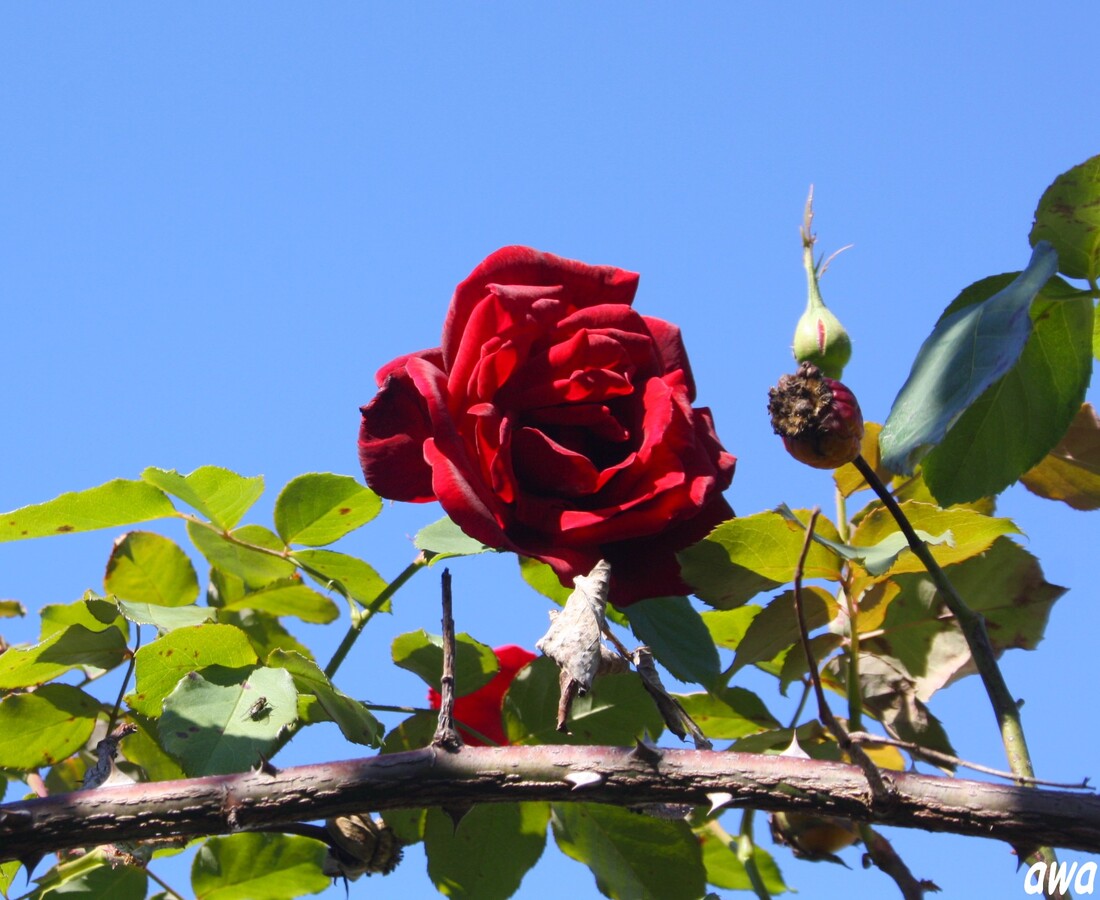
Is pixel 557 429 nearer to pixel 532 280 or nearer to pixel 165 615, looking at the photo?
pixel 532 280

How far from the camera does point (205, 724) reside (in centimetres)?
137

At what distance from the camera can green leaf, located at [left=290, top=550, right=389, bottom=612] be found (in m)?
1.82

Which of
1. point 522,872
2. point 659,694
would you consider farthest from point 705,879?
point 659,694

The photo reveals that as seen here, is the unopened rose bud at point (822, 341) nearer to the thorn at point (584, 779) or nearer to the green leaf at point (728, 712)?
the green leaf at point (728, 712)

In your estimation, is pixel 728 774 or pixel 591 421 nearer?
pixel 728 774

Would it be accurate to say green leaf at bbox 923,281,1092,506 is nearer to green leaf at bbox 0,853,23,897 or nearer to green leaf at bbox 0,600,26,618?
green leaf at bbox 0,853,23,897

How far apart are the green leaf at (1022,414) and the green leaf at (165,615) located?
3.27ft

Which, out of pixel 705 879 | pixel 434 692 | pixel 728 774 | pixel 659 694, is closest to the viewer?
pixel 728 774

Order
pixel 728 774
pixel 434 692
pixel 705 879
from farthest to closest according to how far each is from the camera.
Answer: pixel 434 692 < pixel 705 879 < pixel 728 774

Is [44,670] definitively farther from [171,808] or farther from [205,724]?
[171,808]

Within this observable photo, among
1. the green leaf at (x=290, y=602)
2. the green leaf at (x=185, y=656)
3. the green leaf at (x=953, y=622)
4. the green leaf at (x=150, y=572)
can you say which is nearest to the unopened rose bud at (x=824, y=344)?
the green leaf at (x=953, y=622)

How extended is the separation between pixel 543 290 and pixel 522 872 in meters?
0.79

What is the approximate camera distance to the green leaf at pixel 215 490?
1.69 metres

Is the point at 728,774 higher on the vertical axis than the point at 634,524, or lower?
lower
